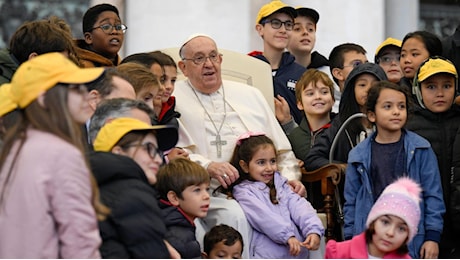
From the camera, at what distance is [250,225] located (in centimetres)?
779

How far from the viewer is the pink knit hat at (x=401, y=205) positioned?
681 centimetres

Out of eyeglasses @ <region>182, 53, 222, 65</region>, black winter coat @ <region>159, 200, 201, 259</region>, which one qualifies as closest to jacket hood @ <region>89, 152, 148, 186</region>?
black winter coat @ <region>159, 200, 201, 259</region>

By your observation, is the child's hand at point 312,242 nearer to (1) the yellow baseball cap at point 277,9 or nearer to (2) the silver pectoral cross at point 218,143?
(2) the silver pectoral cross at point 218,143

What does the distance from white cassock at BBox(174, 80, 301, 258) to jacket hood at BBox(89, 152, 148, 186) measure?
2.55 m

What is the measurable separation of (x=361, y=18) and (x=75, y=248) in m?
6.79

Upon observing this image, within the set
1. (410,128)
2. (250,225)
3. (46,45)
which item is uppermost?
(46,45)

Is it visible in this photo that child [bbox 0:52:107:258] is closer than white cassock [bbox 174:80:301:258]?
Yes

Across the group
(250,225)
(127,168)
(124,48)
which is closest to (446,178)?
(250,225)

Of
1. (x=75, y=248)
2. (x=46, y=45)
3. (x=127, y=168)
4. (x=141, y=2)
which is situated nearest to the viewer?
(x=75, y=248)

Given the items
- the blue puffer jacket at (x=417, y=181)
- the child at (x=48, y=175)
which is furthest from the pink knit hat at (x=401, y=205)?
the child at (x=48, y=175)

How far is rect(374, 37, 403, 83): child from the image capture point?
31.7 ft

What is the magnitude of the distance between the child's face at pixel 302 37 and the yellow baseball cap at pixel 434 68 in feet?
5.76

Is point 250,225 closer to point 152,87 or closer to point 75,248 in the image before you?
point 152,87

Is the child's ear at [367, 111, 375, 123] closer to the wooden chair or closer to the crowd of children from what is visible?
the crowd of children
